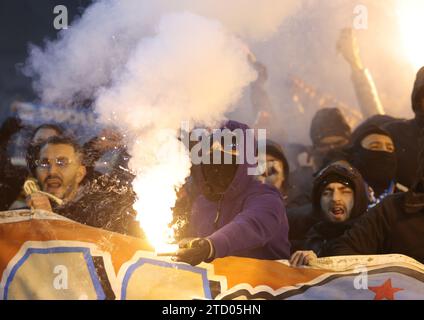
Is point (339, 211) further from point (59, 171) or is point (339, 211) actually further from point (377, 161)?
point (59, 171)

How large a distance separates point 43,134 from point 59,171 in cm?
52

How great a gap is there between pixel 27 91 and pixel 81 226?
1910 mm

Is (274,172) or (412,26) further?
(412,26)

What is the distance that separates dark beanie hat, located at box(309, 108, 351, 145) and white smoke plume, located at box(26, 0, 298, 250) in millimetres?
2816

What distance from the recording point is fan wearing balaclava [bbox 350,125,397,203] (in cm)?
520

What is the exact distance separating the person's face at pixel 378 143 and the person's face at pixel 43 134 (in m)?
3.51

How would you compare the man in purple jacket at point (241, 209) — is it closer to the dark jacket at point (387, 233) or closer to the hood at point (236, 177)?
the hood at point (236, 177)

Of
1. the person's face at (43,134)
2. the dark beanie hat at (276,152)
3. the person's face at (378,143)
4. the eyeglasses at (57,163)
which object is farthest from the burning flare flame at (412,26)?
the eyeglasses at (57,163)

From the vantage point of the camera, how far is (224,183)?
397 centimetres

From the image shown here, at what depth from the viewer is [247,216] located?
3764mm

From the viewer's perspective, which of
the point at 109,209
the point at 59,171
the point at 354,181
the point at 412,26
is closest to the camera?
the point at 109,209

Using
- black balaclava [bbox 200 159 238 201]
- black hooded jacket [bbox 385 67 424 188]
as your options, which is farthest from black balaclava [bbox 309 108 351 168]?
black balaclava [bbox 200 159 238 201]

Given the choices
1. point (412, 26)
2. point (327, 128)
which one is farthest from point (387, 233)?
point (412, 26)
